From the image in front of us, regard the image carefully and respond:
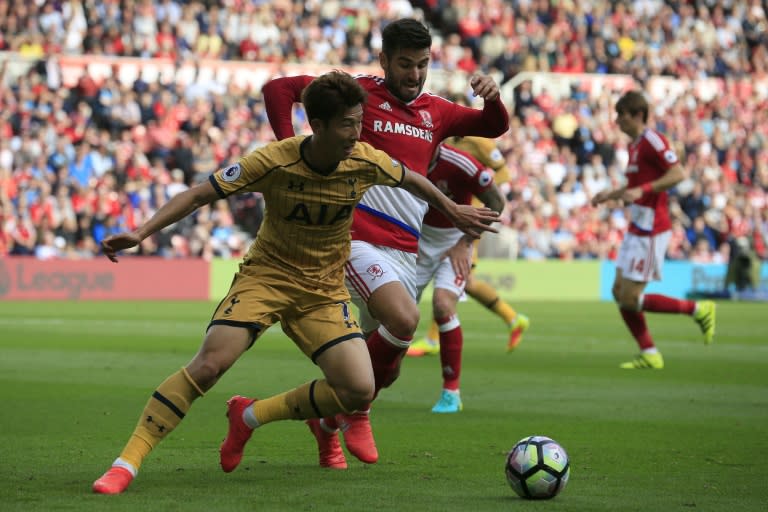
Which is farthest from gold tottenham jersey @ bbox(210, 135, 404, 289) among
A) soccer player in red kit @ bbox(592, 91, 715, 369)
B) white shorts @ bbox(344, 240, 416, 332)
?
soccer player in red kit @ bbox(592, 91, 715, 369)

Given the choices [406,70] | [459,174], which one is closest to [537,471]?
[406,70]

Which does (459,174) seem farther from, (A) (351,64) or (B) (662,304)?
(A) (351,64)

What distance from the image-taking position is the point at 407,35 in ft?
23.4

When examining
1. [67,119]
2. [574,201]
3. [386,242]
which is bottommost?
[574,201]

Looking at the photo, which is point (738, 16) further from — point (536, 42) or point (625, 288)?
point (625, 288)

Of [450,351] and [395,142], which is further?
[450,351]

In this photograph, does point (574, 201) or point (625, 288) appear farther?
point (574, 201)

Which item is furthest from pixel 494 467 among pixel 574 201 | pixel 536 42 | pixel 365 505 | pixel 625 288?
pixel 536 42

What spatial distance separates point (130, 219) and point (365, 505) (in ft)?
64.4

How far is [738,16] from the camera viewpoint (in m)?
38.6

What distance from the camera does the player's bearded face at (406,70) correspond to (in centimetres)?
724

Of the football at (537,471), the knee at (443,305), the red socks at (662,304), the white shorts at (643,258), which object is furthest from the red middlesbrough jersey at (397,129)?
the red socks at (662,304)

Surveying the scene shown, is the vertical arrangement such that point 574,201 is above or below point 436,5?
below

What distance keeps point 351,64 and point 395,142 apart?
2312cm
